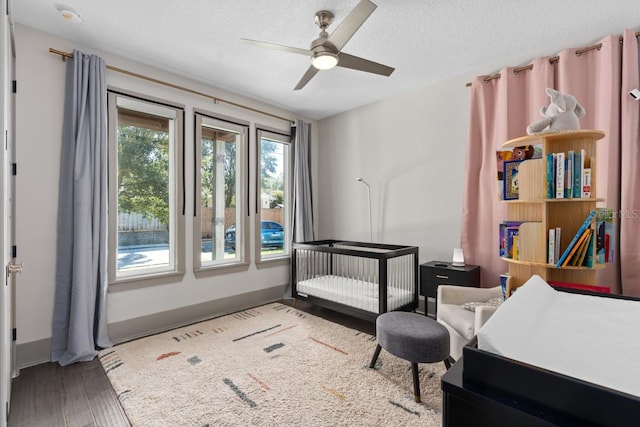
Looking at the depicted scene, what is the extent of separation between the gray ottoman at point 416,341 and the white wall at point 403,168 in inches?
54.9

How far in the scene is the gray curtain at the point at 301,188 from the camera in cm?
406

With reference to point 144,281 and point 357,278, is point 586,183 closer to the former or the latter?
point 357,278

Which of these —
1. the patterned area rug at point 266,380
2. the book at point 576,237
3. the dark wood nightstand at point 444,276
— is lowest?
the patterned area rug at point 266,380

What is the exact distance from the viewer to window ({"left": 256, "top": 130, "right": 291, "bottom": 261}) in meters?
3.87

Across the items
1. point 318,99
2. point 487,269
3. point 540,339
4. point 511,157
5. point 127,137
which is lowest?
point 487,269

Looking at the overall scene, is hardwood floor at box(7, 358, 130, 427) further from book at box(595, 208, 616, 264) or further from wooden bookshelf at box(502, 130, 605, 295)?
book at box(595, 208, 616, 264)

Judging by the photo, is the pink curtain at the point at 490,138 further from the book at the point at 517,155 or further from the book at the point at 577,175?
the book at the point at 577,175

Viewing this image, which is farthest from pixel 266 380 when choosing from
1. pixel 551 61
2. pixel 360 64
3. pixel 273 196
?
pixel 551 61

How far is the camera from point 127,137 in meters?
2.89

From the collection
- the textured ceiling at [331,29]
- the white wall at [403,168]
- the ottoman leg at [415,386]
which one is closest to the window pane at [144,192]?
the textured ceiling at [331,29]

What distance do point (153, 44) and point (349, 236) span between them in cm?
296

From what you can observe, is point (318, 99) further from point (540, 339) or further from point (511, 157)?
point (540, 339)

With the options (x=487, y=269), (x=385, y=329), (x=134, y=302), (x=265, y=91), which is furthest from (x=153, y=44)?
(x=487, y=269)

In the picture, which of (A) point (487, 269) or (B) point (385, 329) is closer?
(B) point (385, 329)
